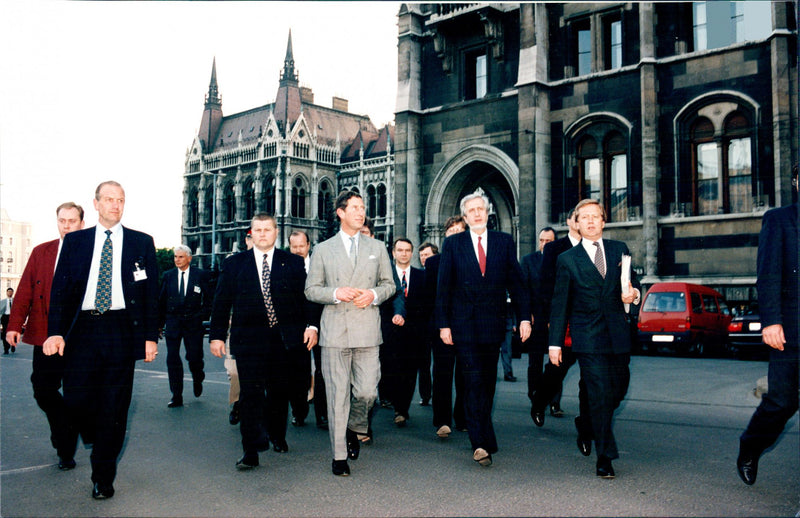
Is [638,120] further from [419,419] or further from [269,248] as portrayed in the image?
[269,248]

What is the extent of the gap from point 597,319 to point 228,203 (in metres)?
87.7

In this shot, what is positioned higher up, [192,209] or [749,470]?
Result: [192,209]

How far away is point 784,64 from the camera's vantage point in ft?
58.5

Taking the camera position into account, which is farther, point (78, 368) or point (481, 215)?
point (481, 215)

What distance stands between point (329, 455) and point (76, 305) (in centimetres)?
222

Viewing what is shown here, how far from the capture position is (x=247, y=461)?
5.11 metres

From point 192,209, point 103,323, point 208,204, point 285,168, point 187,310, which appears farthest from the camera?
point 192,209

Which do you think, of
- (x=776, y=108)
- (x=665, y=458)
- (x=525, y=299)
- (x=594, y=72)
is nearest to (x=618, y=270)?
(x=525, y=299)

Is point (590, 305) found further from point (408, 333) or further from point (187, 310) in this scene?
point (187, 310)

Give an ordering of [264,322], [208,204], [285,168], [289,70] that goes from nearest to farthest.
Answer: [264,322]
[285,168]
[289,70]
[208,204]

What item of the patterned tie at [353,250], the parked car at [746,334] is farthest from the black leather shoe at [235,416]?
the parked car at [746,334]

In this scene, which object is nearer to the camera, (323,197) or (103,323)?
(103,323)

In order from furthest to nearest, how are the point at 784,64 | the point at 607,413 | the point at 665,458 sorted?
1. the point at 784,64
2. the point at 665,458
3. the point at 607,413

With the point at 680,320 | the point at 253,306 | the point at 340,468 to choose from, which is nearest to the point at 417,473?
the point at 340,468
